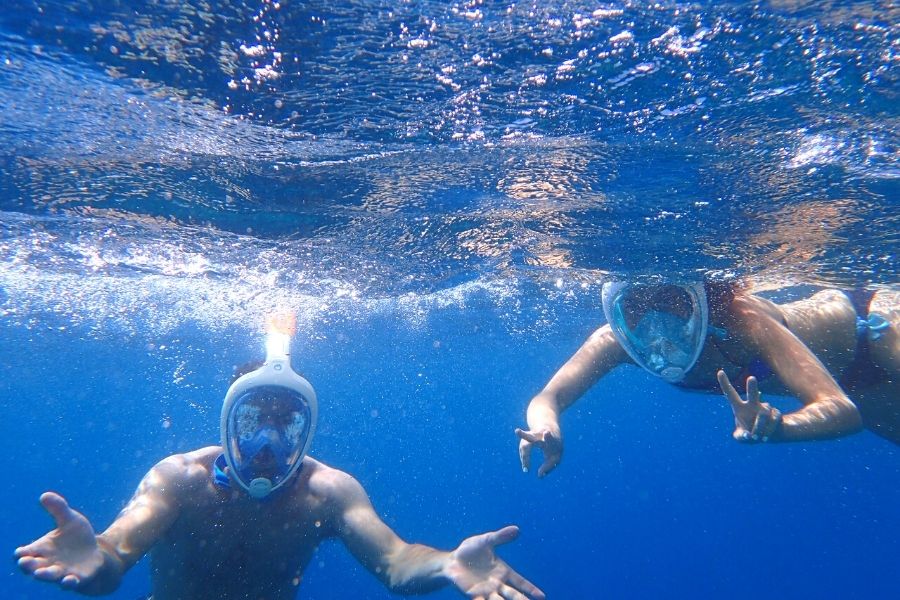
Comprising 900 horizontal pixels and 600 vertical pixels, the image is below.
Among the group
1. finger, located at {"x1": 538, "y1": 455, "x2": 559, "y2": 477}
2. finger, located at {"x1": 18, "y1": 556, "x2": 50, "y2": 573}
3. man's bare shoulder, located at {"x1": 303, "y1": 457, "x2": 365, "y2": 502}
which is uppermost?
finger, located at {"x1": 18, "y1": 556, "x2": 50, "y2": 573}

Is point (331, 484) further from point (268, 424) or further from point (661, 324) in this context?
point (661, 324)

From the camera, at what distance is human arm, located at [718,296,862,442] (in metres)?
3.76

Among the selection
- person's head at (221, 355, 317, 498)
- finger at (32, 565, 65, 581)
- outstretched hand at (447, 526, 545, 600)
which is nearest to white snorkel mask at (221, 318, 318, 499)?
person's head at (221, 355, 317, 498)

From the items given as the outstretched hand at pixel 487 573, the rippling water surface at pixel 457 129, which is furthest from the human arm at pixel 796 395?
the rippling water surface at pixel 457 129

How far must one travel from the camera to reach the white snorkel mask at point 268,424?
4.99 m

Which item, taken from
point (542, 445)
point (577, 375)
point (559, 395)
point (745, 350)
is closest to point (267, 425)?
point (542, 445)

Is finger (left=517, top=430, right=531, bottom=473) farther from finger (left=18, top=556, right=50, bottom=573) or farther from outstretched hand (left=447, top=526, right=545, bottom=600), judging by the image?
finger (left=18, top=556, right=50, bottom=573)

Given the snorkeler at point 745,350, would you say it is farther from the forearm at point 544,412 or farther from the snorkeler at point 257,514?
the snorkeler at point 257,514

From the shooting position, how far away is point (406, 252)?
13102mm

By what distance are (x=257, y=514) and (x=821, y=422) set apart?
17.1 ft

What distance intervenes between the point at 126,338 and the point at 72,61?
27.1 metres

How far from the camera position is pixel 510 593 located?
3.72 meters

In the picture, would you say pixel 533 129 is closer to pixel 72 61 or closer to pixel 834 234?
pixel 72 61

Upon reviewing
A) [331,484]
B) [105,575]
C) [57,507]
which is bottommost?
[331,484]
